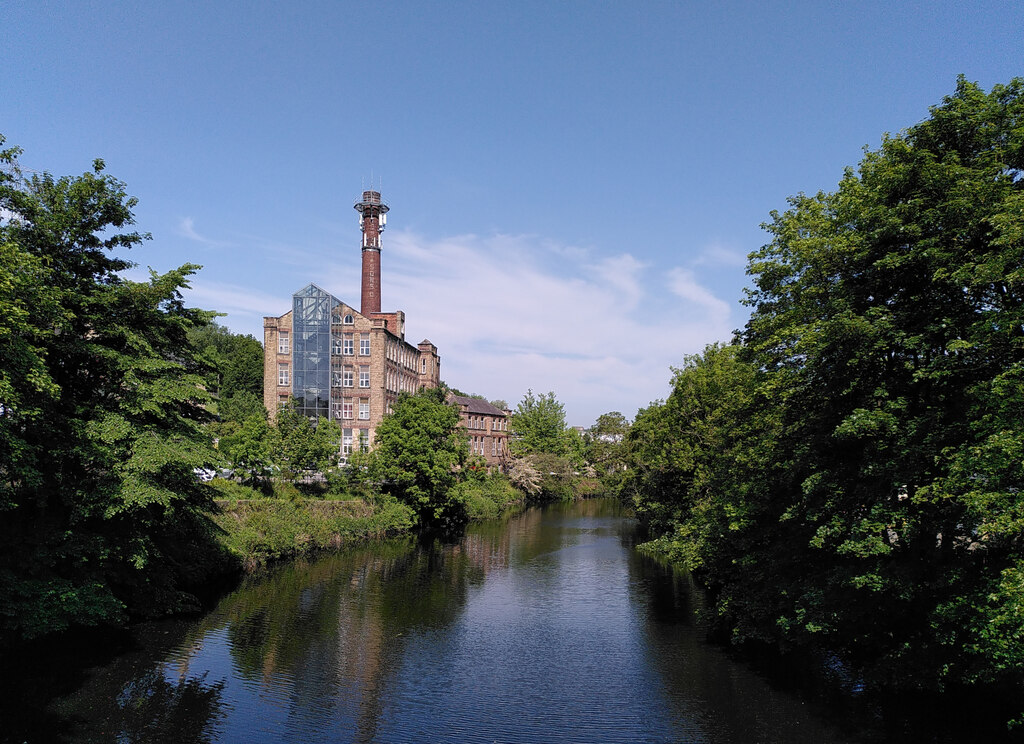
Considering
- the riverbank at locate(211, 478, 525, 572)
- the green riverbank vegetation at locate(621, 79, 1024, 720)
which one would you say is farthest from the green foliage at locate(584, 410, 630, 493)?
the green riverbank vegetation at locate(621, 79, 1024, 720)

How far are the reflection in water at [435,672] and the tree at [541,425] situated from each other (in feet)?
194

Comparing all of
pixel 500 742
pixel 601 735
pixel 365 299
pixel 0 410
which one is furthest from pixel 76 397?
pixel 365 299

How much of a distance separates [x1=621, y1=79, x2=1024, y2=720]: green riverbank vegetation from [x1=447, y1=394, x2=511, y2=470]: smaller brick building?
211ft

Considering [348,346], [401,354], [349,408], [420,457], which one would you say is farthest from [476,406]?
[420,457]

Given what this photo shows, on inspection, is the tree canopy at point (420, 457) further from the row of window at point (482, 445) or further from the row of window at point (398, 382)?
the row of window at point (482, 445)

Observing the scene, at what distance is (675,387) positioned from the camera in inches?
1516

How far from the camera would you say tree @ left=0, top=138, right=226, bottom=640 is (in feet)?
54.4

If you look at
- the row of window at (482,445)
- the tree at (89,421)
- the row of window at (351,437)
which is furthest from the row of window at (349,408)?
the tree at (89,421)

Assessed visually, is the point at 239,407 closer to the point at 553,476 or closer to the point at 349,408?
the point at 349,408

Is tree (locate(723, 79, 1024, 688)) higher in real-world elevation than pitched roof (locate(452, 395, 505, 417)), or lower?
lower

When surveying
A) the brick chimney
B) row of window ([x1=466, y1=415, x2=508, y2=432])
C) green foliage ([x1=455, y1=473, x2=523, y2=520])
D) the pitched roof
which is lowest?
green foliage ([x1=455, y1=473, x2=523, y2=520])

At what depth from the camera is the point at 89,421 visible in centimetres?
1834

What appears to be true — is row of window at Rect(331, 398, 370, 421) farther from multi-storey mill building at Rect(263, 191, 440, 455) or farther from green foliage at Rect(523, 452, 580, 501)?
green foliage at Rect(523, 452, 580, 501)

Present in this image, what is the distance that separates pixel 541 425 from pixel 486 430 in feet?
31.5
